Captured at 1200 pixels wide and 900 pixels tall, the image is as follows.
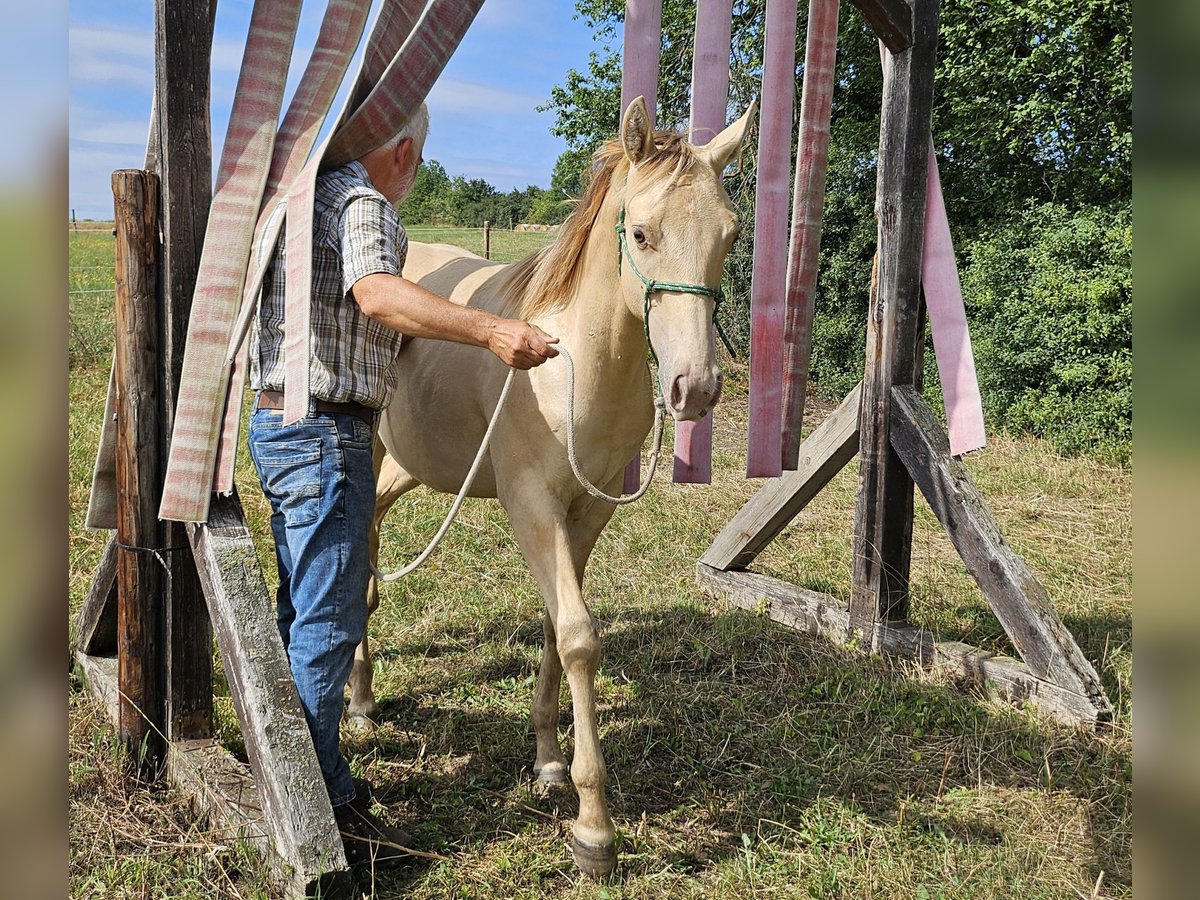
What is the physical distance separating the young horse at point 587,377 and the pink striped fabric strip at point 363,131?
64 cm

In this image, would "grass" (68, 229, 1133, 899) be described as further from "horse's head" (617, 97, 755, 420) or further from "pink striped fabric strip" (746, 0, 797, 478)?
"horse's head" (617, 97, 755, 420)

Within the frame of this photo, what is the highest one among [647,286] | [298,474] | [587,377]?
[647,286]

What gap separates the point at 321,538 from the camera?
2.63 m

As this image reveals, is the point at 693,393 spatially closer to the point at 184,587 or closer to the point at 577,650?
the point at 577,650

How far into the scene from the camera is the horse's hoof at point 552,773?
342cm

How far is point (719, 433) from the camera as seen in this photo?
10117mm

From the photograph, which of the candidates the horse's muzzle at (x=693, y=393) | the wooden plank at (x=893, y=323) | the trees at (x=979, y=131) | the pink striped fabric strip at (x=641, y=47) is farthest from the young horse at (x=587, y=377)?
the trees at (x=979, y=131)

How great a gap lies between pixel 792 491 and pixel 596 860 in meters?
2.74

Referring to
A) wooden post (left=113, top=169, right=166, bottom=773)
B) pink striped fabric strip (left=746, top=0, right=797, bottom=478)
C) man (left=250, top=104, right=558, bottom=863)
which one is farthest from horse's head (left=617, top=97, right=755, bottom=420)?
wooden post (left=113, top=169, right=166, bottom=773)

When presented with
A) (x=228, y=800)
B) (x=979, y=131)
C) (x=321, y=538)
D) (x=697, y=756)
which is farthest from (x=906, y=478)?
(x=979, y=131)
